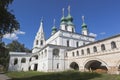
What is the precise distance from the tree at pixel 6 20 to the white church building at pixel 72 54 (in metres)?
16.5

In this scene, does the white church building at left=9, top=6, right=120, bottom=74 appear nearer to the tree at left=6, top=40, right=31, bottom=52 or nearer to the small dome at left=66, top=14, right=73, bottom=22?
the small dome at left=66, top=14, right=73, bottom=22

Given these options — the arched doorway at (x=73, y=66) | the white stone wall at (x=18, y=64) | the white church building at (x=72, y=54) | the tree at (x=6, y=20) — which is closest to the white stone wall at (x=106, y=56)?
the white church building at (x=72, y=54)

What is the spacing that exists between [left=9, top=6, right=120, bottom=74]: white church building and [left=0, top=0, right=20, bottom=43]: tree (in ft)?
54.2

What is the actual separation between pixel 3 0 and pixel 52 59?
2115cm

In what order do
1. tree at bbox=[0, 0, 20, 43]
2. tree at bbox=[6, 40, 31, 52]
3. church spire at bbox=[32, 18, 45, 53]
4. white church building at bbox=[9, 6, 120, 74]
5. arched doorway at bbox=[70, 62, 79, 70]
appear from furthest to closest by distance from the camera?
tree at bbox=[6, 40, 31, 52] < church spire at bbox=[32, 18, 45, 53] < arched doorway at bbox=[70, 62, 79, 70] < white church building at bbox=[9, 6, 120, 74] < tree at bbox=[0, 0, 20, 43]

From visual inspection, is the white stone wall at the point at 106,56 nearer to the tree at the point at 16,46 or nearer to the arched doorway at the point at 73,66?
the arched doorway at the point at 73,66

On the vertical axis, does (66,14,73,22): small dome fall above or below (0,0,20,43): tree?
above

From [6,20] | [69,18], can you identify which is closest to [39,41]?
[69,18]

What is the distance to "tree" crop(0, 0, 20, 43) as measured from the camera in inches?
508

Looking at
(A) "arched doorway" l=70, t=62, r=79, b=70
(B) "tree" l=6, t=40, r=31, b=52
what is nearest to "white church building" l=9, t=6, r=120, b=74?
(A) "arched doorway" l=70, t=62, r=79, b=70

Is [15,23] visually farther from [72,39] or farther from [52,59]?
[72,39]

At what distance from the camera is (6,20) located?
543 inches

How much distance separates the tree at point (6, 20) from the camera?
12.9 meters

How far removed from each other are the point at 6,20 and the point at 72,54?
70.6 ft
